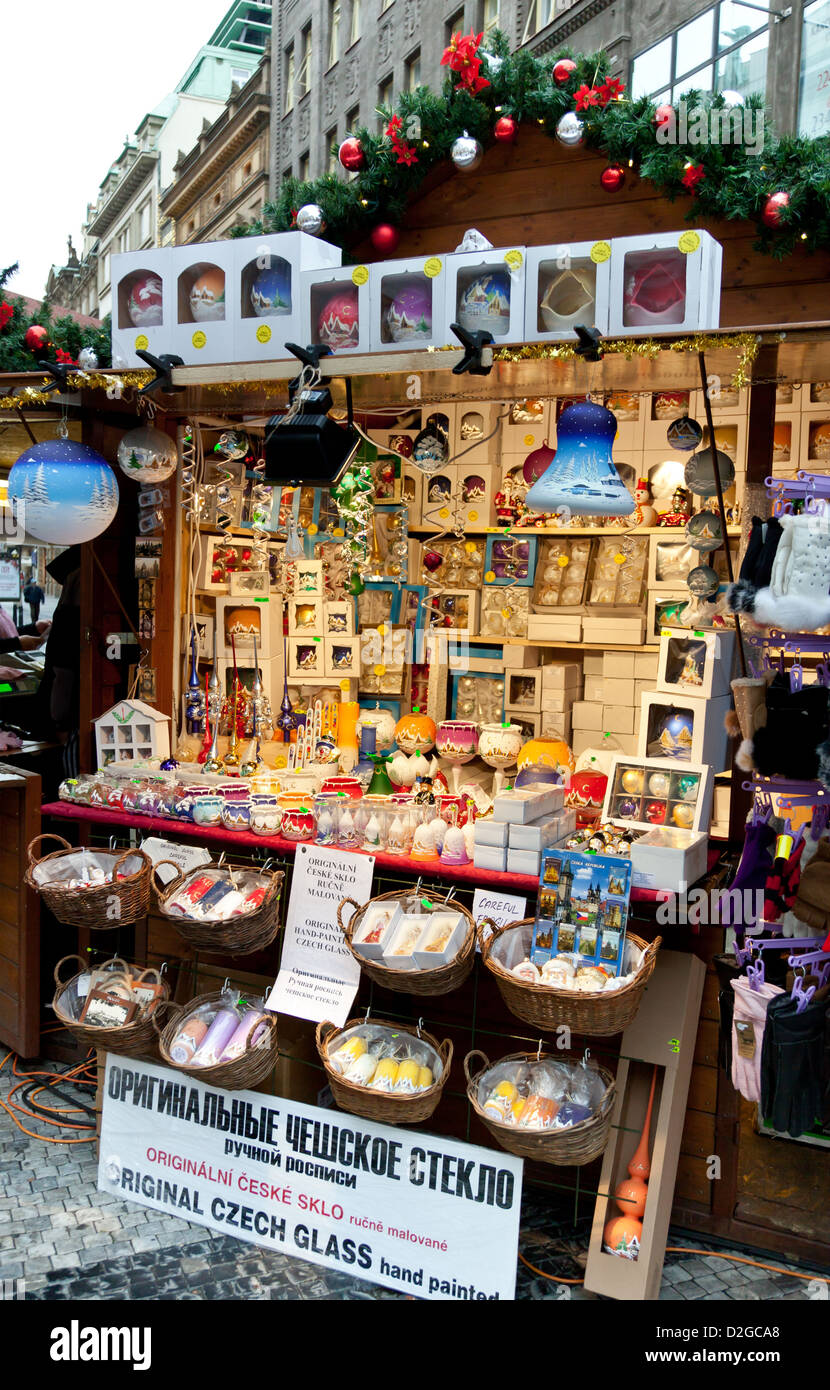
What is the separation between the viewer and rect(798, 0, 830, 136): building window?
23.2 ft

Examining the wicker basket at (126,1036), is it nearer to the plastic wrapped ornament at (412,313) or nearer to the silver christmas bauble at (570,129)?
the plastic wrapped ornament at (412,313)

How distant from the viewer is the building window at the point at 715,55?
7.66 m

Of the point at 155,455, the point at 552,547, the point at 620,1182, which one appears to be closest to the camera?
the point at 620,1182

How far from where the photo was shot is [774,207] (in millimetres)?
3867

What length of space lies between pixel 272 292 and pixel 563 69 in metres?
1.83

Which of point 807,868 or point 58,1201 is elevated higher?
point 807,868

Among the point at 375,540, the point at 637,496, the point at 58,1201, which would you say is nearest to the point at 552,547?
the point at 637,496

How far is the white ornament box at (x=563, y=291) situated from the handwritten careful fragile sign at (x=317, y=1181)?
2411 millimetres

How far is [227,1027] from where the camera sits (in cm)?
296

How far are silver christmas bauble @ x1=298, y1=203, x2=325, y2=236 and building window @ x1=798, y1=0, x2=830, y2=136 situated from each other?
422cm

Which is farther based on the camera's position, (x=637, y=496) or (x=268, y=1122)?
(x=637, y=496)

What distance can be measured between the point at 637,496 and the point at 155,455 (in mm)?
2184

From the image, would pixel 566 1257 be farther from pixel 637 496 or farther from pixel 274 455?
pixel 637 496

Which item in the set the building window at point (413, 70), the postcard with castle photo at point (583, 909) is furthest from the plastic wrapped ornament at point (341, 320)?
the building window at point (413, 70)
